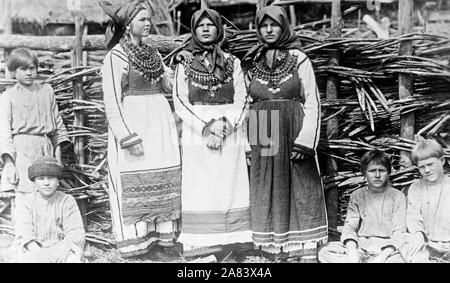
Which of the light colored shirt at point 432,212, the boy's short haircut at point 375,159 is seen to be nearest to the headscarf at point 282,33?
the boy's short haircut at point 375,159

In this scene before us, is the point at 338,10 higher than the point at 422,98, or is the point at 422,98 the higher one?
the point at 338,10

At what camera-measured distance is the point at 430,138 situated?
4.47 m

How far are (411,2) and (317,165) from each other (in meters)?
1.31

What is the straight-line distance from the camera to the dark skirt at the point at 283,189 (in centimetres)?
424

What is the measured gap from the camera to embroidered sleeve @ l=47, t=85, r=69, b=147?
4479 millimetres

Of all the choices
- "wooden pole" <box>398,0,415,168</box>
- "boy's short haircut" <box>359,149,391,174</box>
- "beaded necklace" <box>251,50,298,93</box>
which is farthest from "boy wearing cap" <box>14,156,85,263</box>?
"wooden pole" <box>398,0,415,168</box>

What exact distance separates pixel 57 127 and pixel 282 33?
1.69m

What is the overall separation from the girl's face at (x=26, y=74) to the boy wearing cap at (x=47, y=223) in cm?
54

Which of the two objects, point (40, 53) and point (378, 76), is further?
point (40, 53)

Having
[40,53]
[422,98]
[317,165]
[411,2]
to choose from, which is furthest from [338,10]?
[40,53]

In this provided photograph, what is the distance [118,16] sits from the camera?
4.26 m

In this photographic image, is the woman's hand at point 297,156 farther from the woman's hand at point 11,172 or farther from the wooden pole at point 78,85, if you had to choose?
the woman's hand at point 11,172

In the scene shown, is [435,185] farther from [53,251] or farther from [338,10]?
[53,251]

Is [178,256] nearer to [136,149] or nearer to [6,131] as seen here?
[136,149]
